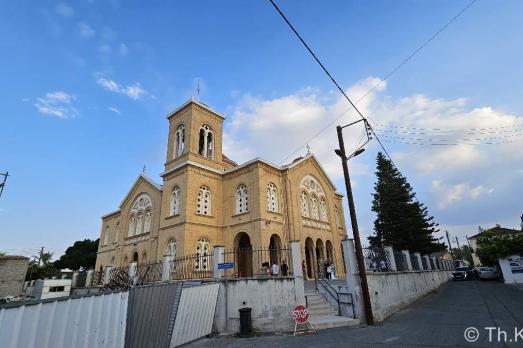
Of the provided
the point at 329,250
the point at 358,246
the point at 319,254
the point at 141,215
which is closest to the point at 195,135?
the point at 141,215

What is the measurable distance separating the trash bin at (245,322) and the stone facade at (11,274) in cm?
2325

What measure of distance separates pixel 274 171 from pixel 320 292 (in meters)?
11.4

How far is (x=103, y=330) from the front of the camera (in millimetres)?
6242

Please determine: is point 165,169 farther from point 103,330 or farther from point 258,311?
point 103,330

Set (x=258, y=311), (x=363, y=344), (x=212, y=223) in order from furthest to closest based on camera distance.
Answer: (x=212, y=223) → (x=258, y=311) → (x=363, y=344)

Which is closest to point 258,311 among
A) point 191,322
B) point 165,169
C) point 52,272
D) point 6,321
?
point 191,322

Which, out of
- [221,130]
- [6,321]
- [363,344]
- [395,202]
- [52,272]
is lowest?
[363,344]

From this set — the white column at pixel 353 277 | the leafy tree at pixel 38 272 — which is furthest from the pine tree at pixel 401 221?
the leafy tree at pixel 38 272

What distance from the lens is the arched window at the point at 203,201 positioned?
73.8ft

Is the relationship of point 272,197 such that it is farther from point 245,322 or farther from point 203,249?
point 245,322

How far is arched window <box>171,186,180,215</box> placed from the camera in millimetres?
22828

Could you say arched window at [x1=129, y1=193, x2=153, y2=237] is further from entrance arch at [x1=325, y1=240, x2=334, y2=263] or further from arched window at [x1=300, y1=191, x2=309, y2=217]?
entrance arch at [x1=325, y1=240, x2=334, y2=263]

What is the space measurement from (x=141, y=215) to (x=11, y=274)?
1057cm

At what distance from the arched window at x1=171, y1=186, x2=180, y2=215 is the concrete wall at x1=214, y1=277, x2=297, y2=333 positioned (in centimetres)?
1264
